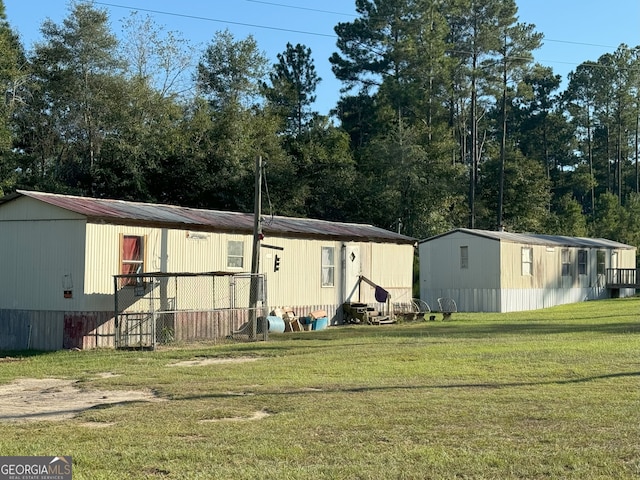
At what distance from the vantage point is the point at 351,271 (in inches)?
1056

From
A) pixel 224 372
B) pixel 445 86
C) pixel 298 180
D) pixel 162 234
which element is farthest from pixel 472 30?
pixel 224 372

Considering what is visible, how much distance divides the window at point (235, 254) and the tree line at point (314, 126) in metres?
2.17

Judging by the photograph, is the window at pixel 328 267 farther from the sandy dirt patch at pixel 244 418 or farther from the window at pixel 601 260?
the window at pixel 601 260

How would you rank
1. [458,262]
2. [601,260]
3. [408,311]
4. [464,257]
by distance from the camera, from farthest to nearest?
[601,260]
[458,262]
[464,257]
[408,311]

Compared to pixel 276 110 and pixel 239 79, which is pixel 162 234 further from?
pixel 276 110

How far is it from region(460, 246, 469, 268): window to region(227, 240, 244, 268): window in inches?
489

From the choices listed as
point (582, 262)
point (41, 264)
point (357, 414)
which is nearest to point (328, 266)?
point (41, 264)

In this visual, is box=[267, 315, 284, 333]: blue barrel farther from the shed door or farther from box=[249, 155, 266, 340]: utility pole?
the shed door

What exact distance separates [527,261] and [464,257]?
2.84 meters

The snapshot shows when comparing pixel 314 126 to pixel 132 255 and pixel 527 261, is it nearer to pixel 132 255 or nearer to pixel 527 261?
pixel 527 261

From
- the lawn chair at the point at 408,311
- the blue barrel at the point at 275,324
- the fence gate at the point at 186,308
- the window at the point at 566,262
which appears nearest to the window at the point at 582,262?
the window at the point at 566,262

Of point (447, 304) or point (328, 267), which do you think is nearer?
point (328, 267)

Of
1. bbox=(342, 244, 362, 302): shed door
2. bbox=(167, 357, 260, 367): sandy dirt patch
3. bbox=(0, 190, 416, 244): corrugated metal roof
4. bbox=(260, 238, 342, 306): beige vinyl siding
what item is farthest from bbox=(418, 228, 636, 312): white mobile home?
bbox=(167, 357, 260, 367): sandy dirt patch

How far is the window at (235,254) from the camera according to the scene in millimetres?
22531
